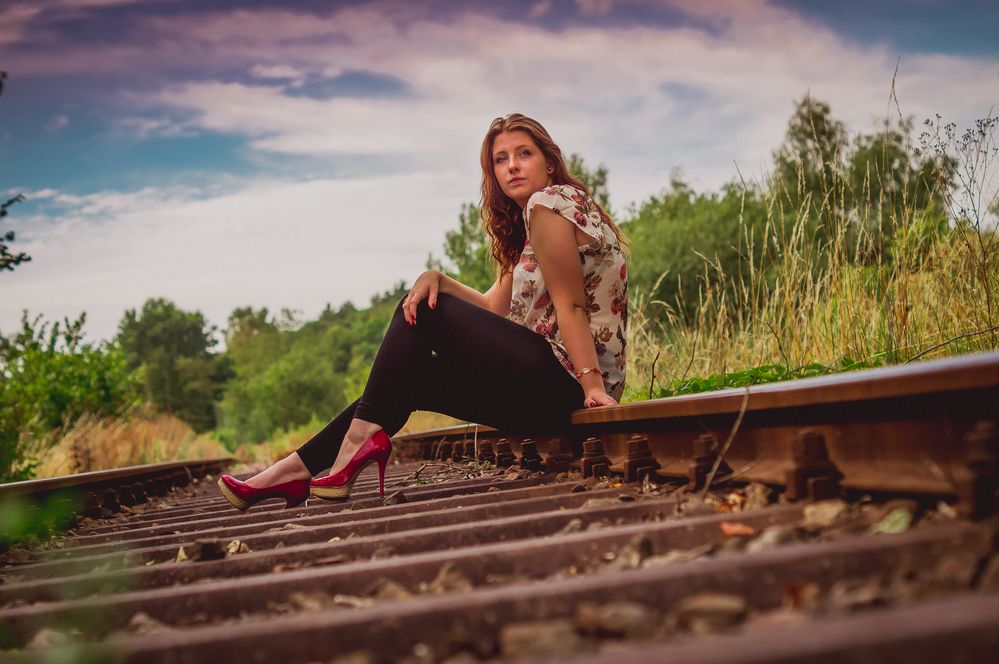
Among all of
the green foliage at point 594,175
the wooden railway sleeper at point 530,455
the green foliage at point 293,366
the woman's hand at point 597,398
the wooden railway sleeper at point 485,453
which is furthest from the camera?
the green foliage at point 293,366

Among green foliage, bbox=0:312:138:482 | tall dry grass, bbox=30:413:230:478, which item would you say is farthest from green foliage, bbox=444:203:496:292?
tall dry grass, bbox=30:413:230:478

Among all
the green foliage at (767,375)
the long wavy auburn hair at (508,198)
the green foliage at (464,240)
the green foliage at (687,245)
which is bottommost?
the green foliage at (767,375)

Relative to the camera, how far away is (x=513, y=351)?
3.21 metres

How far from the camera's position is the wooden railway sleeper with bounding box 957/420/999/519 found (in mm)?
1295

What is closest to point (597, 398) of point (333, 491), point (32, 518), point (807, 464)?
point (333, 491)

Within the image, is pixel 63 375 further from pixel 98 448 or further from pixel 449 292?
pixel 449 292

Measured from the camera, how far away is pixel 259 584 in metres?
1.53

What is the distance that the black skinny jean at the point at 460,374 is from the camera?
314 cm

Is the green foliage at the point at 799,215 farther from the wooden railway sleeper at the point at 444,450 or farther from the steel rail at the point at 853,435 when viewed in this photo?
the steel rail at the point at 853,435

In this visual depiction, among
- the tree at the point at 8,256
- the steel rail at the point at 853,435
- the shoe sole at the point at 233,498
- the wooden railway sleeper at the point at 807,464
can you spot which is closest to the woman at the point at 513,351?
the shoe sole at the point at 233,498

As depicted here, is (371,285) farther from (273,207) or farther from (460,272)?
(460,272)

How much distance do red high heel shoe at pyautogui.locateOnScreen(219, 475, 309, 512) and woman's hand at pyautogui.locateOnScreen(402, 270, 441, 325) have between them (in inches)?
31.0

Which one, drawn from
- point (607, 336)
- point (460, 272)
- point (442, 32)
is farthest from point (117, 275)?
point (607, 336)

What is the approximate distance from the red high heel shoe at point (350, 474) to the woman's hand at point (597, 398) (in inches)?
31.7
